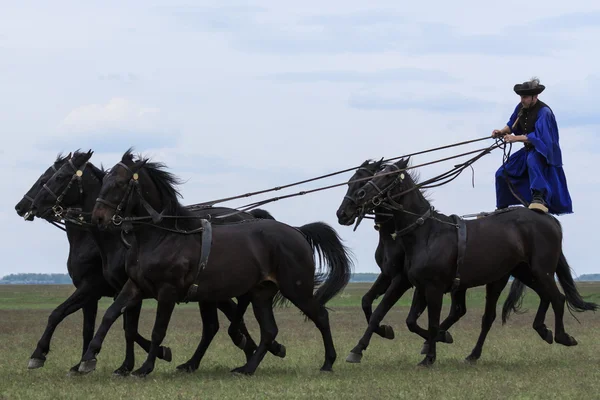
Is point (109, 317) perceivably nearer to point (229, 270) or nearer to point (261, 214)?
point (229, 270)

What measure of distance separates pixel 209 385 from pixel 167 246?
164 cm

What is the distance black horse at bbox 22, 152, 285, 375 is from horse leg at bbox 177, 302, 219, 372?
0.01 meters

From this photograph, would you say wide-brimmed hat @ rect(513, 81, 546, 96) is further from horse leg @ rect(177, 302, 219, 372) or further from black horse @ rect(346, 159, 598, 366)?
horse leg @ rect(177, 302, 219, 372)

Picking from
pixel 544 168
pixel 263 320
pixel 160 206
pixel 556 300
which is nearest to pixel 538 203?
pixel 544 168

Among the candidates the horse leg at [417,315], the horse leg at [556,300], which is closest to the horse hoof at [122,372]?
the horse leg at [417,315]

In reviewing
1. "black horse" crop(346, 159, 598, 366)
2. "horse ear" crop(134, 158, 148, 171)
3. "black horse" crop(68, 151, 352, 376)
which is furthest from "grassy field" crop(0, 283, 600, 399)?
"horse ear" crop(134, 158, 148, 171)

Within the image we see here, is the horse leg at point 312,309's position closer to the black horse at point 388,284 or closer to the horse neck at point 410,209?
the black horse at point 388,284

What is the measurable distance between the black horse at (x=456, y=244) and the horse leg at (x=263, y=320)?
148cm

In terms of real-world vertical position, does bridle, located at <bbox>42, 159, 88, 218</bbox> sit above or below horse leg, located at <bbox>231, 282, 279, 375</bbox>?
above

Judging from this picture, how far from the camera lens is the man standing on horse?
508 inches

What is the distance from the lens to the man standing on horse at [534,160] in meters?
12.9

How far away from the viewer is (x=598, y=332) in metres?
→ 18.7

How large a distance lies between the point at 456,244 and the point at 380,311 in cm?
119

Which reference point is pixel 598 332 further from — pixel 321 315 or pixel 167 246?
pixel 167 246
